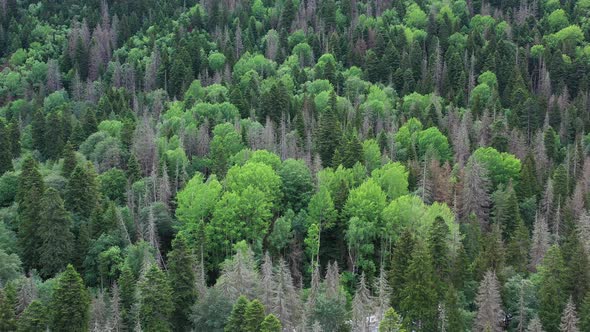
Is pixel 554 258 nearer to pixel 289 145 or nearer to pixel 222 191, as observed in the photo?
pixel 222 191

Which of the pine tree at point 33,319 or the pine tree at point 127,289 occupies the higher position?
the pine tree at point 33,319

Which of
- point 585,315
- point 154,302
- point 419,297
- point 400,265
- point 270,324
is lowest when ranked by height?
point 585,315

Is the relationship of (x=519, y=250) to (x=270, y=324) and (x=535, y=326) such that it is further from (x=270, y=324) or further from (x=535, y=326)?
(x=270, y=324)

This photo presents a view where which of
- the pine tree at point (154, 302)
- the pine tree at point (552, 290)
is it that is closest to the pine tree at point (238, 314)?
the pine tree at point (154, 302)

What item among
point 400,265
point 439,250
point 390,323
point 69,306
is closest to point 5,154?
point 69,306

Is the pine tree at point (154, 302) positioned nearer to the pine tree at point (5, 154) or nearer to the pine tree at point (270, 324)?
the pine tree at point (270, 324)

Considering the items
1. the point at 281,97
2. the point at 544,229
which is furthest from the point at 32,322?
the point at 281,97
